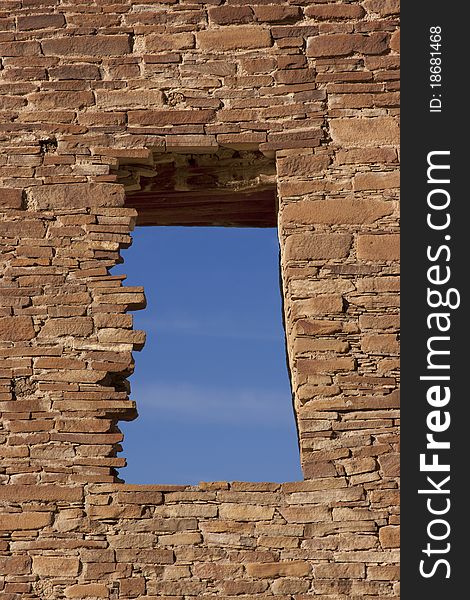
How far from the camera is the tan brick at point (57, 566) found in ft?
26.2

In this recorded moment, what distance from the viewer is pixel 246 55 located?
29.5 feet

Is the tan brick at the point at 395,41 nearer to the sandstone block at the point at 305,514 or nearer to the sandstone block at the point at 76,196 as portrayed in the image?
the sandstone block at the point at 76,196

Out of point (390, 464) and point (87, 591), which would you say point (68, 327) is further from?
point (390, 464)

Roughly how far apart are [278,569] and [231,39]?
355 centimetres

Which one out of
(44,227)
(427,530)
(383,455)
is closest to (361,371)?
(383,455)

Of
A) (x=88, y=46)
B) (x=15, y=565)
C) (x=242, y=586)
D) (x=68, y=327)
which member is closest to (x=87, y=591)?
(x=15, y=565)

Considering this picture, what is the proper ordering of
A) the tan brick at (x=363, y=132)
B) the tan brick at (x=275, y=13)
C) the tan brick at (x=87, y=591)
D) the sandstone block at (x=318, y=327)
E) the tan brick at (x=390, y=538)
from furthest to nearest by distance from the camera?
the tan brick at (x=275, y=13), the tan brick at (x=363, y=132), the sandstone block at (x=318, y=327), the tan brick at (x=390, y=538), the tan brick at (x=87, y=591)

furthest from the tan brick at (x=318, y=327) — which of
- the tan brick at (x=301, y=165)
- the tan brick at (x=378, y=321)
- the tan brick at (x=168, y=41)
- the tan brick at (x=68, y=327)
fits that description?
the tan brick at (x=168, y=41)

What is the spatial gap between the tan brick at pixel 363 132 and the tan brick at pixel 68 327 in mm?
2053

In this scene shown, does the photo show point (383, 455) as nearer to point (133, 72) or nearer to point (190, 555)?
point (190, 555)

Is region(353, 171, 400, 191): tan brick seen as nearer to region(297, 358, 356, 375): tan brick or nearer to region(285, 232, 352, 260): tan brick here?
region(285, 232, 352, 260): tan brick

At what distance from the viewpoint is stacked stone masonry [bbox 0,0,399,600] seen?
26.4 ft

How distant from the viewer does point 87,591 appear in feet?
26.1

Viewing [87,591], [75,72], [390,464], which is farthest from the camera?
[75,72]
